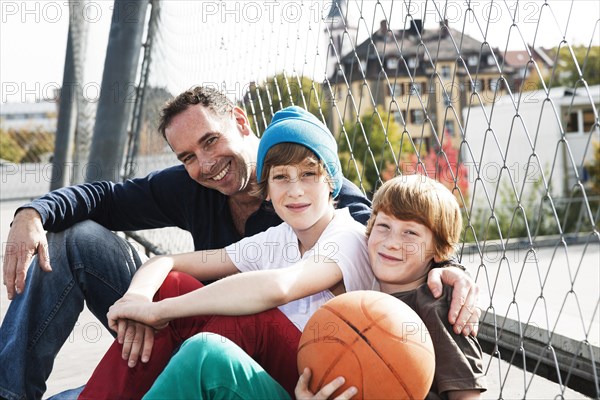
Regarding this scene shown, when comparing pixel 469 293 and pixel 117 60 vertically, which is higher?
pixel 117 60

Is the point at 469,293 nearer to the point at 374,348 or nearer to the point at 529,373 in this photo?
the point at 374,348

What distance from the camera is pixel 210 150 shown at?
3.01m

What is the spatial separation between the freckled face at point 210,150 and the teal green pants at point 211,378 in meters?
1.06

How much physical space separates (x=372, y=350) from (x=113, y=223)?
156 centimetres

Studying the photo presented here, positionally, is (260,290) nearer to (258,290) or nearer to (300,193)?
(258,290)

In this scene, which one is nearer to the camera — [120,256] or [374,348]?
[374,348]

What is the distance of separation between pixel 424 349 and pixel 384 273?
0.35 metres

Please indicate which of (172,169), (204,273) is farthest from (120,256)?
(172,169)

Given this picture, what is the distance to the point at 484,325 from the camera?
3.98 m

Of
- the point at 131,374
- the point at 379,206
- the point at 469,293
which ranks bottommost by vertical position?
the point at 131,374

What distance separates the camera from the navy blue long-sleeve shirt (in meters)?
2.96

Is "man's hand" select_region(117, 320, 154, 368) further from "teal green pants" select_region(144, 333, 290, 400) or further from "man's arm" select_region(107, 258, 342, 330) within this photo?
"teal green pants" select_region(144, 333, 290, 400)

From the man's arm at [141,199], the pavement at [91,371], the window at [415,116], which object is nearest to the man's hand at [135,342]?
the man's arm at [141,199]

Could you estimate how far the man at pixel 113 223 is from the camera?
106 inches
